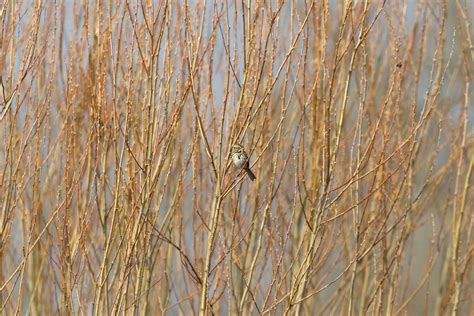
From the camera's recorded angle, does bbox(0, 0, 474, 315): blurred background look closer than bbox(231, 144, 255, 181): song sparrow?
Yes

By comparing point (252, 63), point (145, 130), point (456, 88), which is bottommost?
point (456, 88)

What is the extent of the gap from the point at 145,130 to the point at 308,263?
0.81 meters

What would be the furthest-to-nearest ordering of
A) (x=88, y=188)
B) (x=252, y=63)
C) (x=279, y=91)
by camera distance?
(x=279, y=91) < (x=88, y=188) < (x=252, y=63)

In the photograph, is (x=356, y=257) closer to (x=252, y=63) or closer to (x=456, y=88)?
(x=252, y=63)

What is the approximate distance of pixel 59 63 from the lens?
4.53 meters

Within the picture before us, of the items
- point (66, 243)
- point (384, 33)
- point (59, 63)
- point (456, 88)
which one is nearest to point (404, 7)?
point (384, 33)

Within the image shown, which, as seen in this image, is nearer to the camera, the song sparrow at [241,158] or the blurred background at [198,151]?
the blurred background at [198,151]

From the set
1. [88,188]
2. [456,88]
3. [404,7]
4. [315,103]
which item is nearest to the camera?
[315,103]

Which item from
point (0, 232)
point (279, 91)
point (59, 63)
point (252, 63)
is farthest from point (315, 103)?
point (279, 91)

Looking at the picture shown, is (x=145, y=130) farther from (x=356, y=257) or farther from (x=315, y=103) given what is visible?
(x=356, y=257)

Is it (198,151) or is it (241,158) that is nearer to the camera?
(241,158)

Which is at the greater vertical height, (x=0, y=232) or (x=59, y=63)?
(x=59, y=63)

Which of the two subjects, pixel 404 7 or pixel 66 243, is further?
pixel 404 7

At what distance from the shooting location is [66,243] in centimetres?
298
